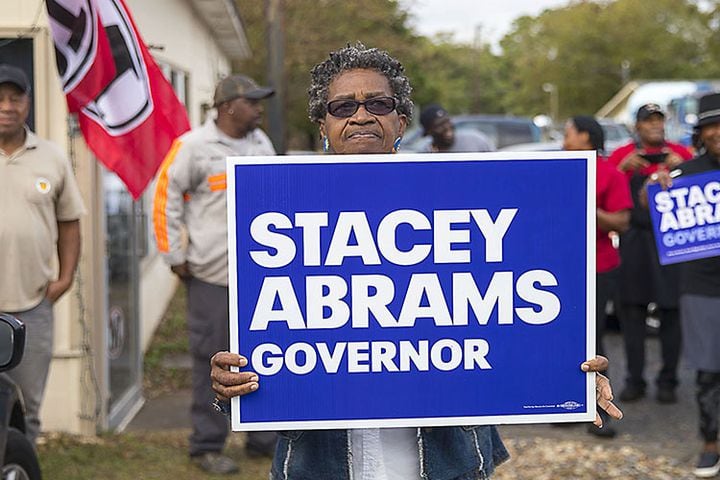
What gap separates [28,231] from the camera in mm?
5012

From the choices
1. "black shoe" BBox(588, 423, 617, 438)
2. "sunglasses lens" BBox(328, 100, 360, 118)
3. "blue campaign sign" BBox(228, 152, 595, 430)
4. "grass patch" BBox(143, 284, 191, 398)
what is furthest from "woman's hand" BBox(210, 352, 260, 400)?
"grass patch" BBox(143, 284, 191, 398)

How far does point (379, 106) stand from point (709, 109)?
3822mm

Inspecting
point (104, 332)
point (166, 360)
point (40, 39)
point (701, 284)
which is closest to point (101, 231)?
point (104, 332)

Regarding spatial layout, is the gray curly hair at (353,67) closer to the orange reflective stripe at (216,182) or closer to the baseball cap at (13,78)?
the baseball cap at (13,78)

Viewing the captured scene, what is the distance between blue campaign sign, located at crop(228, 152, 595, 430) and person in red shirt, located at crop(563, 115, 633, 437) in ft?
13.7

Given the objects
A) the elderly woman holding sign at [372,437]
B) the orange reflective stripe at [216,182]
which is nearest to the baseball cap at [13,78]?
the orange reflective stripe at [216,182]

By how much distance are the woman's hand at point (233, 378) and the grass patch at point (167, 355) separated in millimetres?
5674

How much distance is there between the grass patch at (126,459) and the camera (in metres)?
6.00

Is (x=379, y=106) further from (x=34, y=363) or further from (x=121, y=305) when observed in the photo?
(x=121, y=305)

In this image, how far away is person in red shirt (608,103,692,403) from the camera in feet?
25.4

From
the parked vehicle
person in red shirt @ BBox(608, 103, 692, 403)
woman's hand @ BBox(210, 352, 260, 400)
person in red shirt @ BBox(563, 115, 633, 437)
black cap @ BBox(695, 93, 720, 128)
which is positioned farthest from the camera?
the parked vehicle

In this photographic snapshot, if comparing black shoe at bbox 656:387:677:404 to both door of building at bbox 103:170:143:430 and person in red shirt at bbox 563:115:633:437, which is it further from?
door of building at bbox 103:170:143:430

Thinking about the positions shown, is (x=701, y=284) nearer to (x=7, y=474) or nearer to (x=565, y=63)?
(x=7, y=474)

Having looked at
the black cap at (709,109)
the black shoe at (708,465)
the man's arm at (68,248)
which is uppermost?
the black cap at (709,109)
